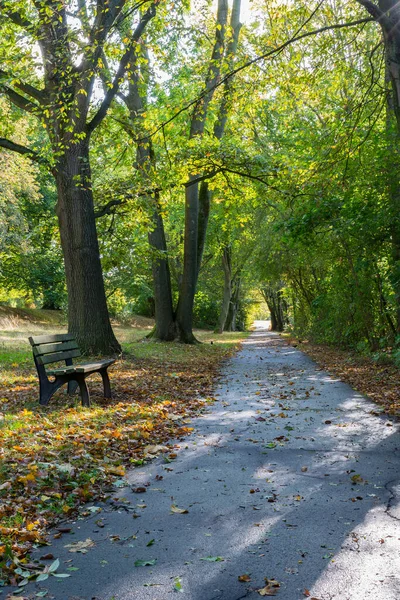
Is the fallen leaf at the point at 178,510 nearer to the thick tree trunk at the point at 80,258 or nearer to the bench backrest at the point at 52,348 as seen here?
the bench backrest at the point at 52,348

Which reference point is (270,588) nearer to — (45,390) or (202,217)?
(45,390)

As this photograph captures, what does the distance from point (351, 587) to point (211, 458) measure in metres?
3.06

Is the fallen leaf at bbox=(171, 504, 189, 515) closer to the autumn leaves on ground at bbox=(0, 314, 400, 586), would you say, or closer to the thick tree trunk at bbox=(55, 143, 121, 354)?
the autumn leaves on ground at bbox=(0, 314, 400, 586)

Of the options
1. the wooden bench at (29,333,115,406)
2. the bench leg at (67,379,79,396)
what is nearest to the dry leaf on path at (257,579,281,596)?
the wooden bench at (29,333,115,406)

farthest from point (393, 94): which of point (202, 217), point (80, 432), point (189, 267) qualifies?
point (202, 217)

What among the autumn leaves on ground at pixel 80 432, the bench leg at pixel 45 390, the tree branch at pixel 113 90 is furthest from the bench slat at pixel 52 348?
the tree branch at pixel 113 90

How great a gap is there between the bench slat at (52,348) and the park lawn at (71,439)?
2.71 ft

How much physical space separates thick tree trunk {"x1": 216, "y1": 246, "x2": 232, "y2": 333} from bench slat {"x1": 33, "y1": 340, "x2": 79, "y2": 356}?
1126 inches

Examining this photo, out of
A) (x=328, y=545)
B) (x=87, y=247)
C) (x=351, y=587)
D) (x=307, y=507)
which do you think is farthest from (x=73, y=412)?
(x=87, y=247)

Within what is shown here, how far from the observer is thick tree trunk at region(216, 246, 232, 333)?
37812mm

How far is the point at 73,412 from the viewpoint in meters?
7.84

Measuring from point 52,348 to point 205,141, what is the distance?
9.56m

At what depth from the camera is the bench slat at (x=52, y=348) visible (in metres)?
7.97

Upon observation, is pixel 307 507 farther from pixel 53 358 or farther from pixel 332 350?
pixel 332 350
